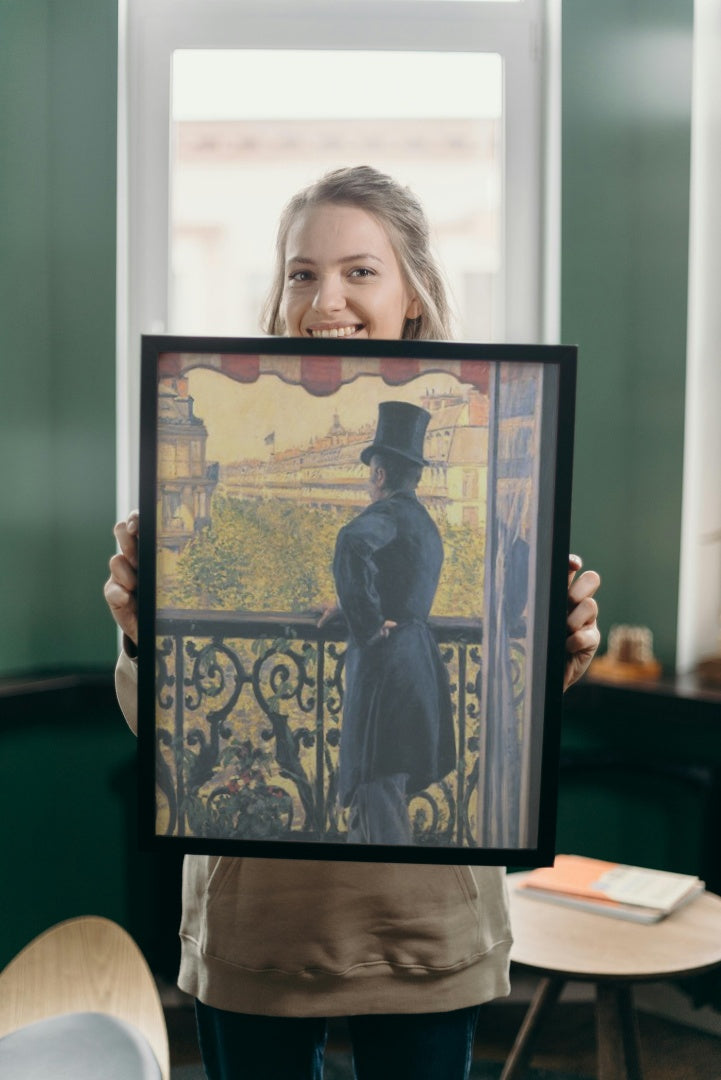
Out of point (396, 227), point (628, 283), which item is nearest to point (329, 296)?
point (396, 227)

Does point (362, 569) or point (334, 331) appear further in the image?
point (334, 331)

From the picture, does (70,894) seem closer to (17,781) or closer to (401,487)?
(17,781)

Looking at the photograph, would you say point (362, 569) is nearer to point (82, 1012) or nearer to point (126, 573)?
A: point (126, 573)

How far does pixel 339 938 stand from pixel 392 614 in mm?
344

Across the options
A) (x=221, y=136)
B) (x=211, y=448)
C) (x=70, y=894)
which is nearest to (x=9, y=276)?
(x=221, y=136)

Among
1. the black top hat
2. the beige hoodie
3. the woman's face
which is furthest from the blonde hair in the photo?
the beige hoodie

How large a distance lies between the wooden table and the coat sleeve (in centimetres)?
96

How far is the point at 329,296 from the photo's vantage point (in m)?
1.12

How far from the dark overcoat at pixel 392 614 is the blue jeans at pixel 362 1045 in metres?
0.28

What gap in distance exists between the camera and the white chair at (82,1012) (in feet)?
2.44

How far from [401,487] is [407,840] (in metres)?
0.32

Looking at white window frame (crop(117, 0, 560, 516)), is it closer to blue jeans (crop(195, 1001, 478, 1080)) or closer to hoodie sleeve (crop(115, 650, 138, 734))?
hoodie sleeve (crop(115, 650, 138, 734))

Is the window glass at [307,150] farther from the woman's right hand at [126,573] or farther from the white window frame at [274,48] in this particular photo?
the woman's right hand at [126,573]

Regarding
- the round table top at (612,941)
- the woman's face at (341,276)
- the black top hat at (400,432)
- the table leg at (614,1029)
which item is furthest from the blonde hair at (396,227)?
the table leg at (614,1029)
